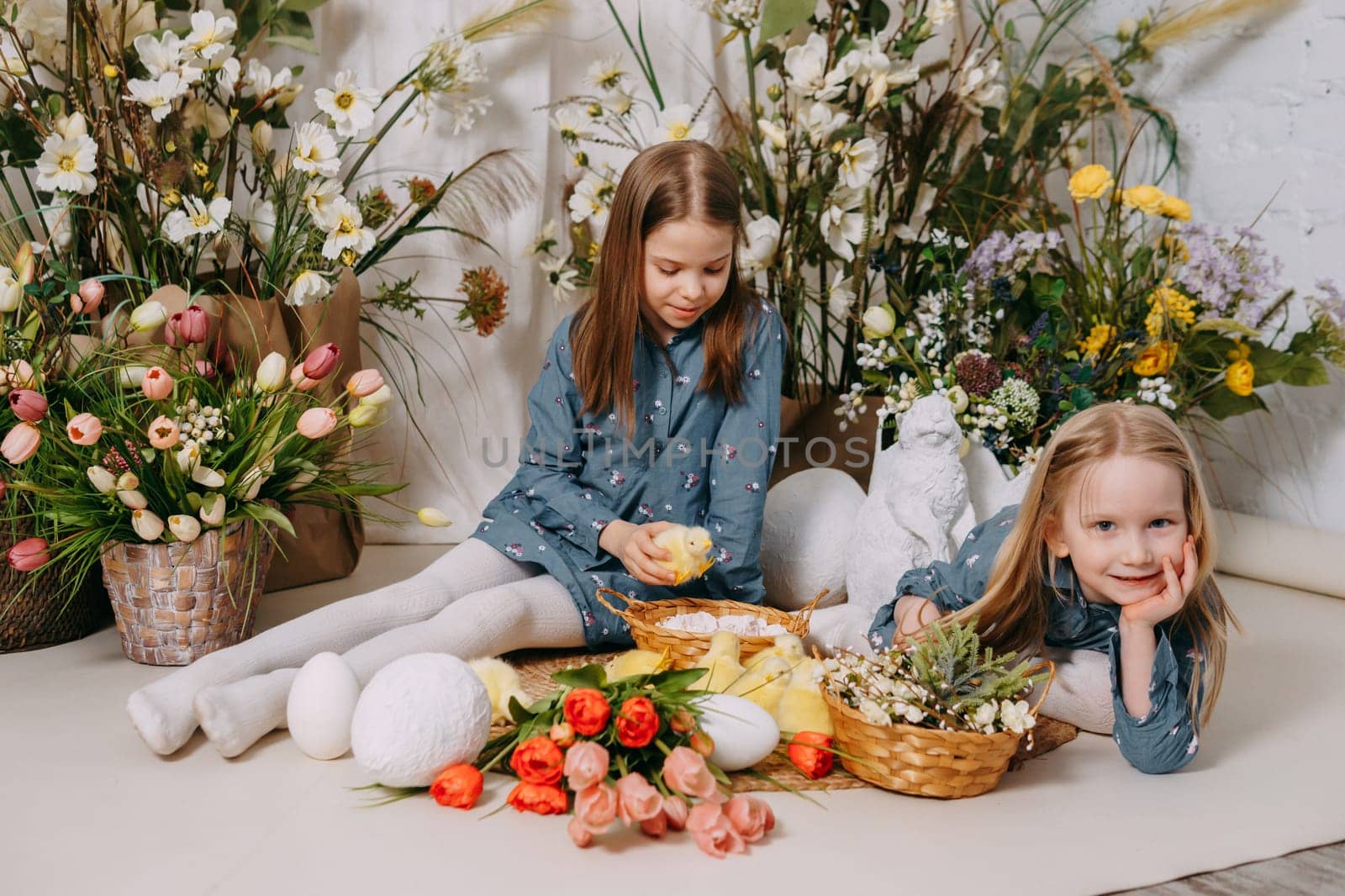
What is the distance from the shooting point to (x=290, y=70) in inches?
82.9

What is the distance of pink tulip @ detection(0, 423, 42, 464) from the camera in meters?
1.61

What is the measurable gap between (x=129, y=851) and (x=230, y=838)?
0.31 ft

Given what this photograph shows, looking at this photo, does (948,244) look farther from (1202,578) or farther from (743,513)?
(1202,578)

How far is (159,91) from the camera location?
1.88m

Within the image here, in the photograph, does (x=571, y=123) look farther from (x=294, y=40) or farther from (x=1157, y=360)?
(x=1157, y=360)

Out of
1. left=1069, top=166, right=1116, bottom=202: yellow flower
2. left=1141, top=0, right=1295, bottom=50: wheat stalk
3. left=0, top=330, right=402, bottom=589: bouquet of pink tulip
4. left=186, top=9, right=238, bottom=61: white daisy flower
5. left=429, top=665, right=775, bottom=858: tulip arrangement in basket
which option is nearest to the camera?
left=429, top=665, right=775, bottom=858: tulip arrangement in basket

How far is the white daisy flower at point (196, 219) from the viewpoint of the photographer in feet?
6.21

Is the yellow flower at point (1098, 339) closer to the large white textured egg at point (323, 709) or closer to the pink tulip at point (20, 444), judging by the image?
the large white textured egg at point (323, 709)

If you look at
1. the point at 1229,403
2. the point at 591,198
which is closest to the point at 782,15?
the point at 591,198

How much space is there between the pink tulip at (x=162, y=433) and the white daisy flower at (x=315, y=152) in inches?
21.0

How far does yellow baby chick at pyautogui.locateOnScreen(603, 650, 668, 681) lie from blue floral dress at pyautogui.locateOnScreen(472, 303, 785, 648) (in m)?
0.33

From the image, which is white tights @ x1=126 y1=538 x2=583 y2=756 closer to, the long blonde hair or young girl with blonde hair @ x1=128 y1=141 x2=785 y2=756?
young girl with blonde hair @ x1=128 y1=141 x2=785 y2=756

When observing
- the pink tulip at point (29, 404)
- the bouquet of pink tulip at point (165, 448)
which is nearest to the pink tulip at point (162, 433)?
the bouquet of pink tulip at point (165, 448)

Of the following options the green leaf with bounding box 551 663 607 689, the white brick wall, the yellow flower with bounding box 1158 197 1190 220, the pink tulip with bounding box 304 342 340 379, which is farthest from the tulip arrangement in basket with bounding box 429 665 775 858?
the white brick wall
